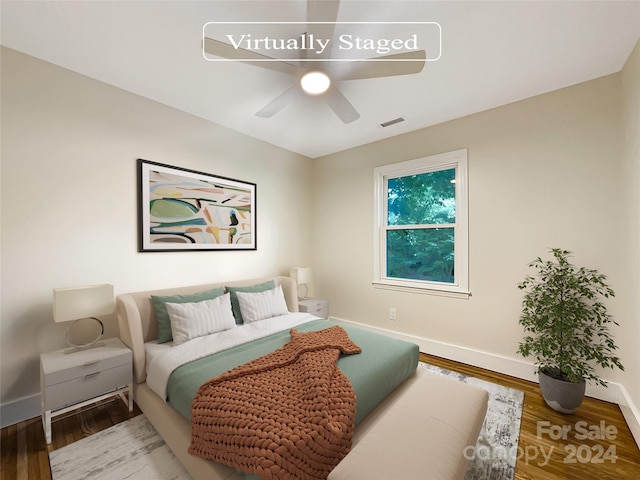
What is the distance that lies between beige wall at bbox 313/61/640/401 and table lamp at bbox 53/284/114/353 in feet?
9.28

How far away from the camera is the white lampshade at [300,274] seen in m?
3.74

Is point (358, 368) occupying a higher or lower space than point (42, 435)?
higher

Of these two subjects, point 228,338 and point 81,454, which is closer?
point 81,454

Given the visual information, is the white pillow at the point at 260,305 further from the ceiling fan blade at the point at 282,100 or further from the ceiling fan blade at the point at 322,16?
the ceiling fan blade at the point at 322,16

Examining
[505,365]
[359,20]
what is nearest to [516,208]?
[505,365]

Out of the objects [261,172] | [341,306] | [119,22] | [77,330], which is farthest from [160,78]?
[341,306]

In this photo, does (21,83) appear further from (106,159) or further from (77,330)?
(77,330)

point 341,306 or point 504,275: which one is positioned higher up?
point 504,275

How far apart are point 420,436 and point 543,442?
118cm

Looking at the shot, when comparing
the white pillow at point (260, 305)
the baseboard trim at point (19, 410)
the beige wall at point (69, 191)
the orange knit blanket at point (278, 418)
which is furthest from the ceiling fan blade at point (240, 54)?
the baseboard trim at point (19, 410)

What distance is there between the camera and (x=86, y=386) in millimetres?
1875

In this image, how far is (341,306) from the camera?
4023 millimetres

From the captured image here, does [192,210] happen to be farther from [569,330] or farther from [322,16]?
[569,330]

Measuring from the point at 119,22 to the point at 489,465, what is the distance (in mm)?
3572
